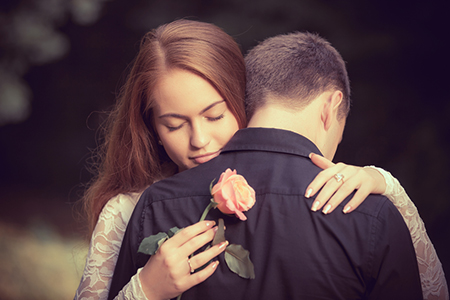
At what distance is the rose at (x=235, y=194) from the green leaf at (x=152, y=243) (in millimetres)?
231

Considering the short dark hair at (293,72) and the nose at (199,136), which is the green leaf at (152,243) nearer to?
the nose at (199,136)

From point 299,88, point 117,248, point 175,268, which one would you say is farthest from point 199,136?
point 117,248

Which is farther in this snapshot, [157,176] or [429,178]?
[429,178]

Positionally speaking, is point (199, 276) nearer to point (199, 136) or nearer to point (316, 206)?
point (316, 206)

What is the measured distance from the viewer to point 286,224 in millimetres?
1083

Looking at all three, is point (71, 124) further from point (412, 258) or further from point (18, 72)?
point (412, 258)

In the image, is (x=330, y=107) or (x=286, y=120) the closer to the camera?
(x=286, y=120)

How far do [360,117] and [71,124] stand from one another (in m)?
2.11

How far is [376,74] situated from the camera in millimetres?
2686

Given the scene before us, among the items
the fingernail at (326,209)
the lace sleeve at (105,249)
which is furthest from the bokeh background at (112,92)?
the fingernail at (326,209)

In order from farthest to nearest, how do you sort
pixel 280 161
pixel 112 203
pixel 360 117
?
pixel 360 117, pixel 112 203, pixel 280 161

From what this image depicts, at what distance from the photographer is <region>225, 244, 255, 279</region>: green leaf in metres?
1.07

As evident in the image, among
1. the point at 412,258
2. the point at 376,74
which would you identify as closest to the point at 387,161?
the point at 376,74

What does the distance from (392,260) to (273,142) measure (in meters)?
0.43
